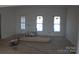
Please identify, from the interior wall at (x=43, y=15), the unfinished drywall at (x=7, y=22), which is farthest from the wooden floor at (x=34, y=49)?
the interior wall at (x=43, y=15)

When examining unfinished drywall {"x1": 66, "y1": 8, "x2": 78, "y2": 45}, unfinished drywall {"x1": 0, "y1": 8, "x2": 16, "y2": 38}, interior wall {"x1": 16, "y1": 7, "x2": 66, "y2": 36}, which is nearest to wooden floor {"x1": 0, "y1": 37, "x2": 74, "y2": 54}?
unfinished drywall {"x1": 66, "y1": 8, "x2": 78, "y2": 45}

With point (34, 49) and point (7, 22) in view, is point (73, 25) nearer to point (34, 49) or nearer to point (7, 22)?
point (34, 49)

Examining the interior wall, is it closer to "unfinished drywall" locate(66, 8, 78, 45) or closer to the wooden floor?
"unfinished drywall" locate(66, 8, 78, 45)

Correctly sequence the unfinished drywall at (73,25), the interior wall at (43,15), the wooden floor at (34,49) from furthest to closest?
the interior wall at (43,15) < the unfinished drywall at (73,25) < the wooden floor at (34,49)

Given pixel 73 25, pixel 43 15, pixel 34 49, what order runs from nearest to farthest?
pixel 34 49
pixel 73 25
pixel 43 15

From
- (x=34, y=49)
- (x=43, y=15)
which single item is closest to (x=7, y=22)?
(x=43, y=15)

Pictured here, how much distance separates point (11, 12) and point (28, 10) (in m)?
1.28

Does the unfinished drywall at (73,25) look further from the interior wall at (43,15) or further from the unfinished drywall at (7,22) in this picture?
the unfinished drywall at (7,22)

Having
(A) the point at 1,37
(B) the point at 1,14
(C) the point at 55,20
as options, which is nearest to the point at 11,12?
(B) the point at 1,14

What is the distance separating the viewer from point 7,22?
11.0m

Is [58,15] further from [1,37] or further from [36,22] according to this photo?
[1,37]

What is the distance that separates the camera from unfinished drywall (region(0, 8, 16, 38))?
10683 mm

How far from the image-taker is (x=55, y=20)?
11.7m

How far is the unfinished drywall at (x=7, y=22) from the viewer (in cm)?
1068
